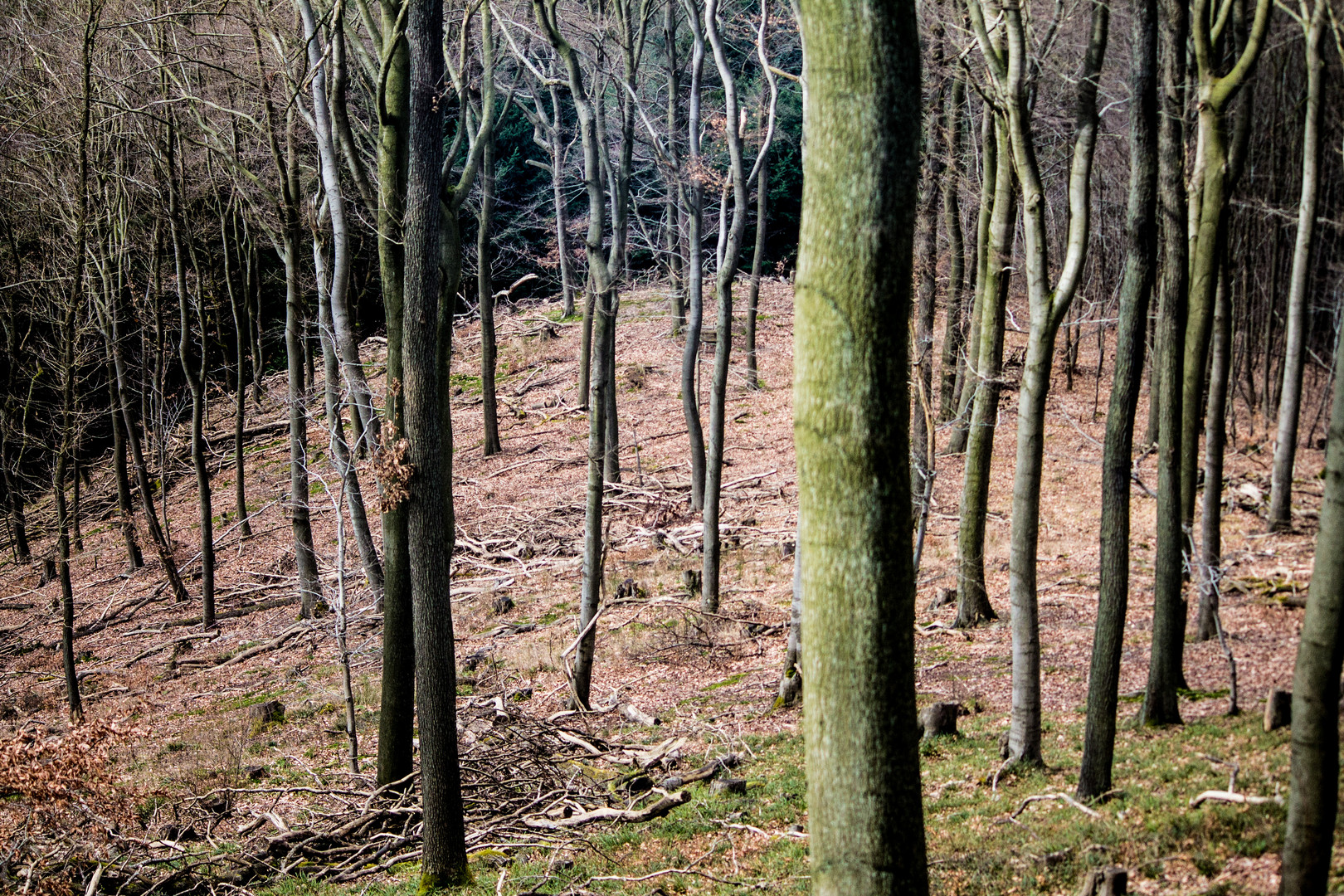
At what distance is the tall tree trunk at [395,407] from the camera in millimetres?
8289

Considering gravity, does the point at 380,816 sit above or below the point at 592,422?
below

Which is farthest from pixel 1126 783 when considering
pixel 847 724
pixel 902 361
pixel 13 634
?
pixel 13 634

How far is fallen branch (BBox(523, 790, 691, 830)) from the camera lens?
8258mm

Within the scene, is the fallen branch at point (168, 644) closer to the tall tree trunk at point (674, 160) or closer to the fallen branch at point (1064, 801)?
the tall tree trunk at point (674, 160)

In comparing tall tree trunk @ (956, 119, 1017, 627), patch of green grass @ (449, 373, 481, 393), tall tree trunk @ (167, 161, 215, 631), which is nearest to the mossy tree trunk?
tall tree trunk @ (956, 119, 1017, 627)

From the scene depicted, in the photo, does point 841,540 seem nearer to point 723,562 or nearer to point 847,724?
point 847,724

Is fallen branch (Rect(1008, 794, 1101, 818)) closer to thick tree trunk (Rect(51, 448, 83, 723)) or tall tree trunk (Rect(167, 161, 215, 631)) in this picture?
thick tree trunk (Rect(51, 448, 83, 723))

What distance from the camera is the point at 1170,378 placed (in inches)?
296

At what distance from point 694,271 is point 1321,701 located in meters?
13.0

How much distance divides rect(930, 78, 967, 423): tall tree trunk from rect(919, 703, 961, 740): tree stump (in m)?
10.8

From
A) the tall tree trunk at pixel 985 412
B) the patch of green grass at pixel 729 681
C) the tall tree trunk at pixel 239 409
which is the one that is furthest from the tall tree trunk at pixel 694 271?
the tall tree trunk at pixel 239 409

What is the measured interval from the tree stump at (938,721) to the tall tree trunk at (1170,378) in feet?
6.23

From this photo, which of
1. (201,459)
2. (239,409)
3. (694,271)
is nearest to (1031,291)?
(694,271)

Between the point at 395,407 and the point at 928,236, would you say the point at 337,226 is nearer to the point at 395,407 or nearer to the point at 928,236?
the point at 395,407
